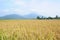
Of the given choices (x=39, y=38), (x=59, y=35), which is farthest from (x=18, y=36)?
(x=59, y=35)

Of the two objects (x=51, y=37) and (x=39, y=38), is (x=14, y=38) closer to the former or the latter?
(x=39, y=38)

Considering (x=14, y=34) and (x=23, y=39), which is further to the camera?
(x=14, y=34)

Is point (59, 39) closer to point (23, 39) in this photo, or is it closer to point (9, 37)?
point (23, 39)

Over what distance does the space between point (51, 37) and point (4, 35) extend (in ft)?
4.77

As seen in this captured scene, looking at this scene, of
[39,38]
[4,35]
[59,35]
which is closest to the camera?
[39,38]

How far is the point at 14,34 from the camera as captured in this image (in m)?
5.62

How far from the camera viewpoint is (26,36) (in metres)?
5.45

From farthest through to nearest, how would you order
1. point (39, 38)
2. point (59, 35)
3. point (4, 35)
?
1. point (59, 35)
2. point (4, 35)
3. point (39, 38)

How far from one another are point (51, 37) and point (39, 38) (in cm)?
36

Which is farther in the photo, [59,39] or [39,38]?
[59,39]

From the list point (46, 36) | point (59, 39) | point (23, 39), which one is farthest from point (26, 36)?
point (59, 39)

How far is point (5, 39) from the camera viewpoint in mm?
5340

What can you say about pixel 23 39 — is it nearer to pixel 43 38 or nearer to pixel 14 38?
pixel 14 38

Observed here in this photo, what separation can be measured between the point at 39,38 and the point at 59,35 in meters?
1.08
